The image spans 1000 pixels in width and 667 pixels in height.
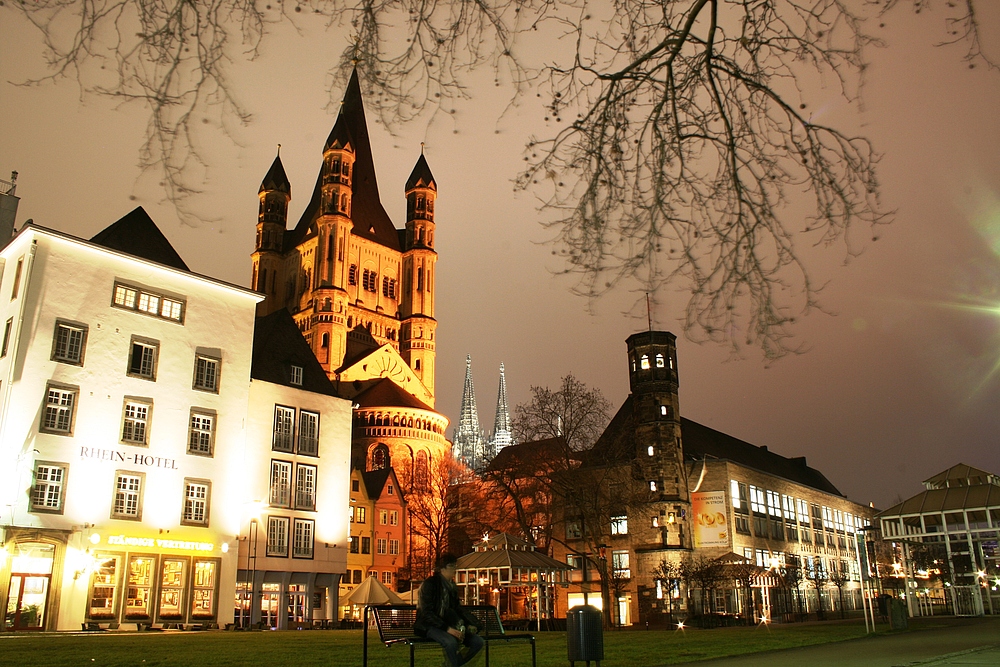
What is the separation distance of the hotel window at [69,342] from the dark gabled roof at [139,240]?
3898 mm

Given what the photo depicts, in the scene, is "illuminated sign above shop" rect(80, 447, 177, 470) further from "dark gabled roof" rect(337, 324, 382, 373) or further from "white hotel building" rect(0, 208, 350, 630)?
"dark gabled roof" rect(337, 324, 382, 373)

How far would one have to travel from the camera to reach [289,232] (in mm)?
117188

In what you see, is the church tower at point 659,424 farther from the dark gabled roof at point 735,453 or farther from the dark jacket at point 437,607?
the dark jacket at point 437,607

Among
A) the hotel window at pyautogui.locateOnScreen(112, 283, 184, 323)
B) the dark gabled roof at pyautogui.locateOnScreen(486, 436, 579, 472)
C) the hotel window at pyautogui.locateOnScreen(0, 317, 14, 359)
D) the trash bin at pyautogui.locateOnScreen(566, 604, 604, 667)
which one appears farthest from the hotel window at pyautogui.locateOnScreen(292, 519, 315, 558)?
the trash bin at pyautogui.locateOnScreen(566, 604, 604, 667)

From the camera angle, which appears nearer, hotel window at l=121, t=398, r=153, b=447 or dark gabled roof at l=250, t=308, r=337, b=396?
hotel window at l=121, t=398, r=153, b=447

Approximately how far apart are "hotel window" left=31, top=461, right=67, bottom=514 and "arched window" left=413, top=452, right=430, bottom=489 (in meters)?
43.7

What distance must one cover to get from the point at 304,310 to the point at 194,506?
70.3 m

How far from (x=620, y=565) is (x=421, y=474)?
24252mm

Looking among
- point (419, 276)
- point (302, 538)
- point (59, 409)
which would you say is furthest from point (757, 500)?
point (419, 276)

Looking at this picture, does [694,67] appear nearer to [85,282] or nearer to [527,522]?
[85,282]

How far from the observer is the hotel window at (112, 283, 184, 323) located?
34.6m

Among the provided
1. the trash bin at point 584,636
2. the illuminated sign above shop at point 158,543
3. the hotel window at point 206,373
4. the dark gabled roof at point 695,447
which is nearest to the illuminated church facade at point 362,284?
the dark gabled roof at point 695,447

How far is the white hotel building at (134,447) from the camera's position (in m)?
30.6

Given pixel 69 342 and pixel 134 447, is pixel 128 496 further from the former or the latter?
pixel 69 342
